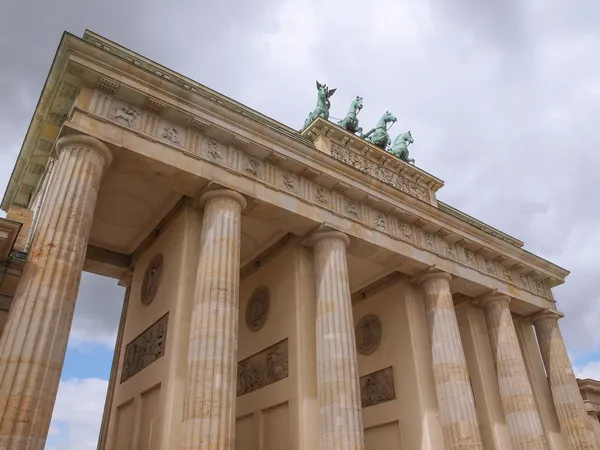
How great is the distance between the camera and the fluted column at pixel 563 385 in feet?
66.0

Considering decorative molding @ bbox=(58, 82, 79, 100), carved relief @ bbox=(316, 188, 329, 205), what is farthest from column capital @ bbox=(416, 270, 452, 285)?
decorative molding @ bbox=(58, 82, 79, 100)

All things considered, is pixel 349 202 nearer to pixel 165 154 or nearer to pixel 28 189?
pixel 165 154

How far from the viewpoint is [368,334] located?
67.6 feet

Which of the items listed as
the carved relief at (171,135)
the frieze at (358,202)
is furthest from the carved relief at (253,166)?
the carved relief at (171,135)

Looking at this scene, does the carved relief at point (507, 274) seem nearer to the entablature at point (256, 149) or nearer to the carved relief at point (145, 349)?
the entablature at point (256, 149)

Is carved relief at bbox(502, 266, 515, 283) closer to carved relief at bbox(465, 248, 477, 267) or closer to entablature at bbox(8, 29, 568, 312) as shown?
entablature at bbox(8, 29, 568, 312)

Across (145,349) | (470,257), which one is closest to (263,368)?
(145,349)

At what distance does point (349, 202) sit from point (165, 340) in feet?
24.8

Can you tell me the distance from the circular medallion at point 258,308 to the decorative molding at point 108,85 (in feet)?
26.6

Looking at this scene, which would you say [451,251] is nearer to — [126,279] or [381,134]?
[381,134]

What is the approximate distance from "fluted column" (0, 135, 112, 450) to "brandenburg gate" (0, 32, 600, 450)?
4 cm

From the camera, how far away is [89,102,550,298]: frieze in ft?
47.9

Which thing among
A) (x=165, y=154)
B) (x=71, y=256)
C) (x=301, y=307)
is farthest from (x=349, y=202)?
(x=71, y=256)

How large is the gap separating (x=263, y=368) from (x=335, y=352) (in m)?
3.18
